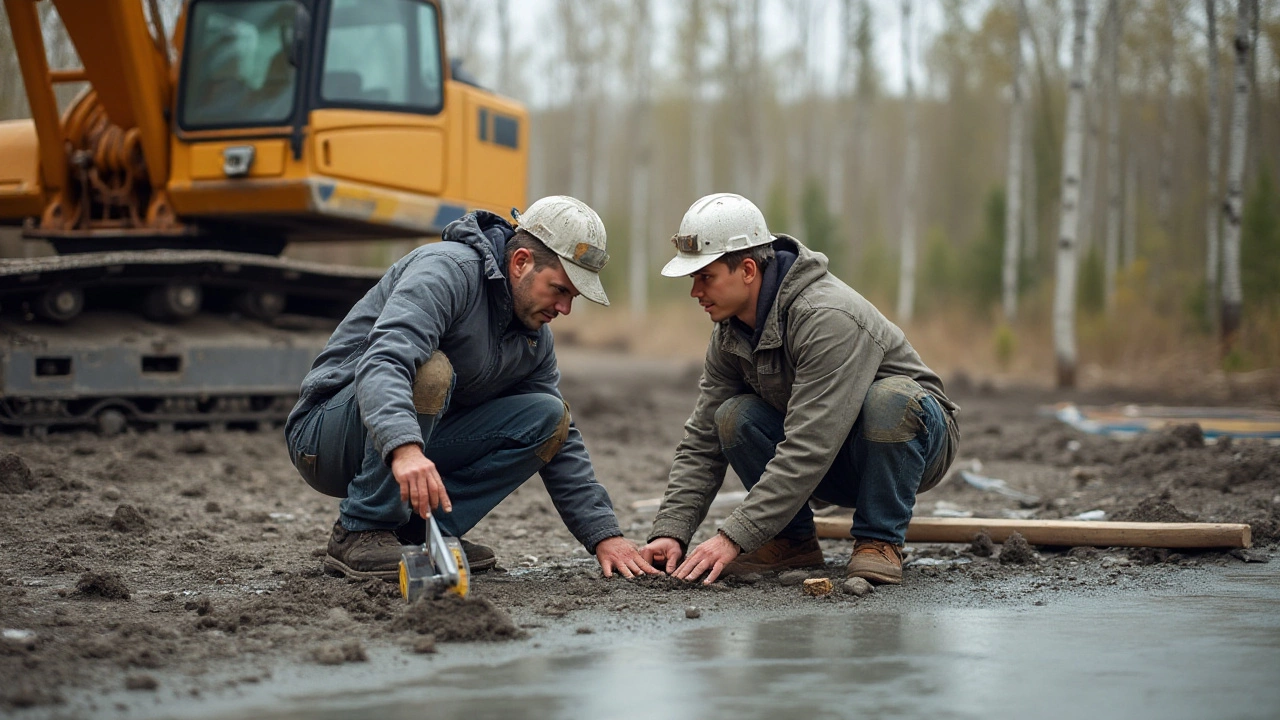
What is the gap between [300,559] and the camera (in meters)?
4.74

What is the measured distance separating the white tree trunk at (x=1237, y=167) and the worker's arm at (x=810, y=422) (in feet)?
35.4

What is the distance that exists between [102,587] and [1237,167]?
12509mm

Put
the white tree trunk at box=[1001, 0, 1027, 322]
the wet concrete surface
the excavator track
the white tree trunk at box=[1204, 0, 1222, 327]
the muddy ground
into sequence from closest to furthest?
the wet concrete surface < the muddy ground < the excavator track < the white tree trunk at box=[1204, 0, 1222, 327] < the white tree trunk at box=[1001, 0, 1027, 322]

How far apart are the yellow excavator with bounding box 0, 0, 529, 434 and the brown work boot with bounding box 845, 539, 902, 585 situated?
4.59 meters

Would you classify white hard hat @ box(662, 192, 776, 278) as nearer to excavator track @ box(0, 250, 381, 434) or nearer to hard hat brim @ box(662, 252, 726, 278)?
hard hat brim @ box(662, 252, 726, 278)

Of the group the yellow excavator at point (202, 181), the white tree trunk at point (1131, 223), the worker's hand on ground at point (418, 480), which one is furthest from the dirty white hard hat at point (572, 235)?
the white tree trunk at point (1131, 223)

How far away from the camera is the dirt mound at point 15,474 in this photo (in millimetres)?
5789

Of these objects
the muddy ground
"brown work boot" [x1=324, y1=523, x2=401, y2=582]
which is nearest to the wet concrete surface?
the muddy ground

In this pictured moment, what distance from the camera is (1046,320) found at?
20141 millimetres

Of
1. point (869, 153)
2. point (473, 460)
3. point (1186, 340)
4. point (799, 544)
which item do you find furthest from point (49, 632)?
point (869, 153)

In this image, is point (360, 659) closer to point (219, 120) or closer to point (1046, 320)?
point (219, 120)

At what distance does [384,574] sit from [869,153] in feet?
154

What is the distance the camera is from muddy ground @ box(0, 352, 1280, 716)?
3.26m

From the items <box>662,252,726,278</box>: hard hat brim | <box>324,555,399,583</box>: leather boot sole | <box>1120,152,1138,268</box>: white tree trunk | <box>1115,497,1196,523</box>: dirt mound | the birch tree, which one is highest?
the birch tree
